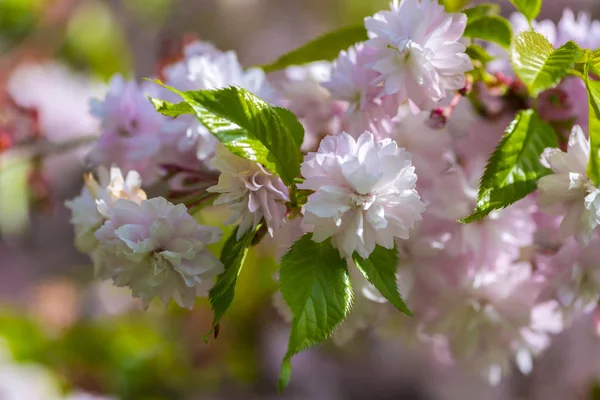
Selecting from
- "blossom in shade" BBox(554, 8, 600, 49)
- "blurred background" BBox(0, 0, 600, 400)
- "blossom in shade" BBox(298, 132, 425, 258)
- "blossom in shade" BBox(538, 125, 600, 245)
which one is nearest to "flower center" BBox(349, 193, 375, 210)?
"blossom in shade" BBox(298, 132, 425, 258)

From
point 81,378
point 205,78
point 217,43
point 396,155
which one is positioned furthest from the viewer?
point 217,43

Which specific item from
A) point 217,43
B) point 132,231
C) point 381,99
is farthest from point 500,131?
point 217,43

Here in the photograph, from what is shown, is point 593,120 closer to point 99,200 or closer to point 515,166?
point 515,166

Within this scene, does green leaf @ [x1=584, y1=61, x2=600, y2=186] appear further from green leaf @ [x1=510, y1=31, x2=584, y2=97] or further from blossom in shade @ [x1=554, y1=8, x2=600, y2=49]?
blossom in shade @ [x1=554, y1=8, x2=600, y2=49]

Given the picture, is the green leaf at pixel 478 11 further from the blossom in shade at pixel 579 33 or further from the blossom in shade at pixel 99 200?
the blossom in shade at pixel 99 200

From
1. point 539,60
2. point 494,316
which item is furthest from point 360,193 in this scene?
point 494,316

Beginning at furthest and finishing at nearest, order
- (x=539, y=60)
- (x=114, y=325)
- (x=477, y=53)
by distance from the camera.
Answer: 1. (x=114, y=325)
2. (x=477, y=53)
3. (x=539, y=60)

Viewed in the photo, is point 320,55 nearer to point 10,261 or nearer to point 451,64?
point 451,64
